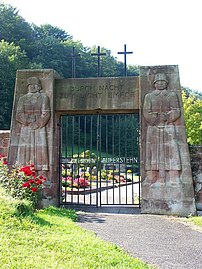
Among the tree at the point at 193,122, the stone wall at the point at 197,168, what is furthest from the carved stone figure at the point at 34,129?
the tree at the point at 193,122

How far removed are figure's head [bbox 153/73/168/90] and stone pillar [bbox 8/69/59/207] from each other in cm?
272

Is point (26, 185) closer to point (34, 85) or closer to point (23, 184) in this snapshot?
point (23, 184)

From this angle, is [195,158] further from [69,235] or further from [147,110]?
[69,235]

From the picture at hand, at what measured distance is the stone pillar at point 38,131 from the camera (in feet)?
28.8

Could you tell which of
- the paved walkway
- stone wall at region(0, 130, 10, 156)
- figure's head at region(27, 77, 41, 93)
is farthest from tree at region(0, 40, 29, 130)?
the paved walkway

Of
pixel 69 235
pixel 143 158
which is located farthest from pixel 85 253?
pixel 143 158

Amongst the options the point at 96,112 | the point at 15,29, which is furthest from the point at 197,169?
the point at 15,29

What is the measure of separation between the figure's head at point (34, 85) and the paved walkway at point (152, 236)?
341cm

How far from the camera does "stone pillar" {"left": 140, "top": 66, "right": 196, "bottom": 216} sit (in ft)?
26.9

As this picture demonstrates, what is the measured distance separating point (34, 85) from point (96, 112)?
5.93 feet

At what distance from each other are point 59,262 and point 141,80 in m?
5.90

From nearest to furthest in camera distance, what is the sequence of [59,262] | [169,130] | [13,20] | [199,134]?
[59,262]
[169,130]
[199,134]
[13,20]

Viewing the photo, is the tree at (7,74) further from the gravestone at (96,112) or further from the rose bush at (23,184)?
the rose bush at (23,184)

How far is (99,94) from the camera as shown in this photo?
8867mm
